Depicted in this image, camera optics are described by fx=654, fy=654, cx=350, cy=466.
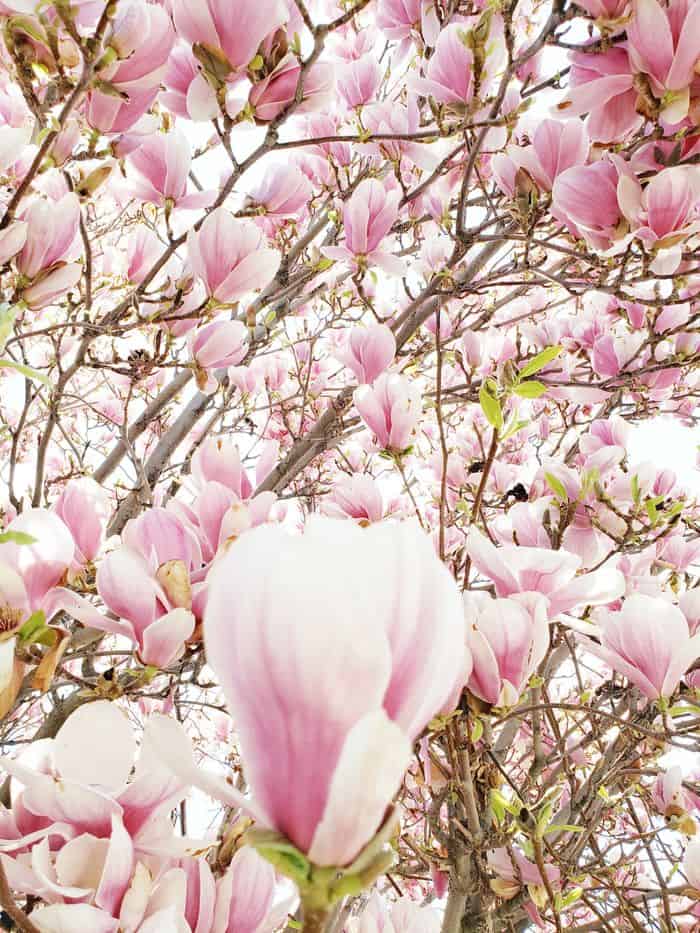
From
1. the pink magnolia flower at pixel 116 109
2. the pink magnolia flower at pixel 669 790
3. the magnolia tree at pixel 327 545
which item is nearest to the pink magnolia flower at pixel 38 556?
the magnolia tree at pixel 327 545

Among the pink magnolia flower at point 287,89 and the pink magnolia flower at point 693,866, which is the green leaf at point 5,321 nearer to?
the pink magnolia flower at point 287,89

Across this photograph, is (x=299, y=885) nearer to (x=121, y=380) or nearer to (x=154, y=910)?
(x=154, y=910)

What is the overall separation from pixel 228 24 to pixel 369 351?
2.60 feet

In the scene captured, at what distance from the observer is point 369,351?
1.58 metres

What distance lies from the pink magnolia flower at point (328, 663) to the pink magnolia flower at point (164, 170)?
1086 mm

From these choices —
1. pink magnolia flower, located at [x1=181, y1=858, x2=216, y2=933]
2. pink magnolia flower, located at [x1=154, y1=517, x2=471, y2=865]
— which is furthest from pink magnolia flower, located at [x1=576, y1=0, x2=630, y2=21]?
pink magnolia flower, located at [x1=181, y1=858, x2=216, y2=933]

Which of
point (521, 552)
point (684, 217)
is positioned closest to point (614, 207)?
point (684, 217)

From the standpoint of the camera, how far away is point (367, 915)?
2.76 ft

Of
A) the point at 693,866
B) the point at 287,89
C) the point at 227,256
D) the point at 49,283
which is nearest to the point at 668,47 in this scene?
the point at 287,89

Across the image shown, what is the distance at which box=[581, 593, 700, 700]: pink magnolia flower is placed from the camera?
0.84 metres

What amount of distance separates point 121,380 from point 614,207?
2192 mm

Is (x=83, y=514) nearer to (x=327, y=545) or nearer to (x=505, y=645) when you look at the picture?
(x=505, y=645)

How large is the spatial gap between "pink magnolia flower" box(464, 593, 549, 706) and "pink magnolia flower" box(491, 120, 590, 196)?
2.63ft

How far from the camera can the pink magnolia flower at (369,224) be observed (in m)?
1.47
